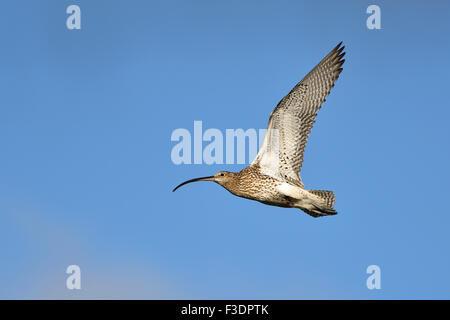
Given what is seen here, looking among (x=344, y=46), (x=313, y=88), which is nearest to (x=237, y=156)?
(x=313, y=88)

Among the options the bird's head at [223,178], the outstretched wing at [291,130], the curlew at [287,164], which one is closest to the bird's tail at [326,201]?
the curlew at [287,164]

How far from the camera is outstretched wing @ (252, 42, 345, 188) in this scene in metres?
12.8

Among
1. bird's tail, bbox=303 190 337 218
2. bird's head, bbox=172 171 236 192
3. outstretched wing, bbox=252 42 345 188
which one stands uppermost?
outstretched wing, bbox=252 42 345 188

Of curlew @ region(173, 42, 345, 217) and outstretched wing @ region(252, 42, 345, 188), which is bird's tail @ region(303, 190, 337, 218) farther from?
outstretched wing @ region(252, 42, 345, 188)

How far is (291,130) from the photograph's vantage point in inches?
506

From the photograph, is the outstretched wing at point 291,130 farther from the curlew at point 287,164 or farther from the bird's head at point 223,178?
the bird's head at point 223,178

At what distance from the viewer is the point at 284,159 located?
42.2 ft

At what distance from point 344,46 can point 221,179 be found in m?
3.08

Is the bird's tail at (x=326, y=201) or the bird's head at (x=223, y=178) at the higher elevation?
the bird's head at (x=223, y=178)

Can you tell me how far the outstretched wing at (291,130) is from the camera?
12781 millimetres

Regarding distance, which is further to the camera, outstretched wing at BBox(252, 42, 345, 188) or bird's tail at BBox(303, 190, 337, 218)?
outstretched wing at BBox(252, 42, 345, 188)

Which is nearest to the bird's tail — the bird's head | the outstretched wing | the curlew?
the curlew
